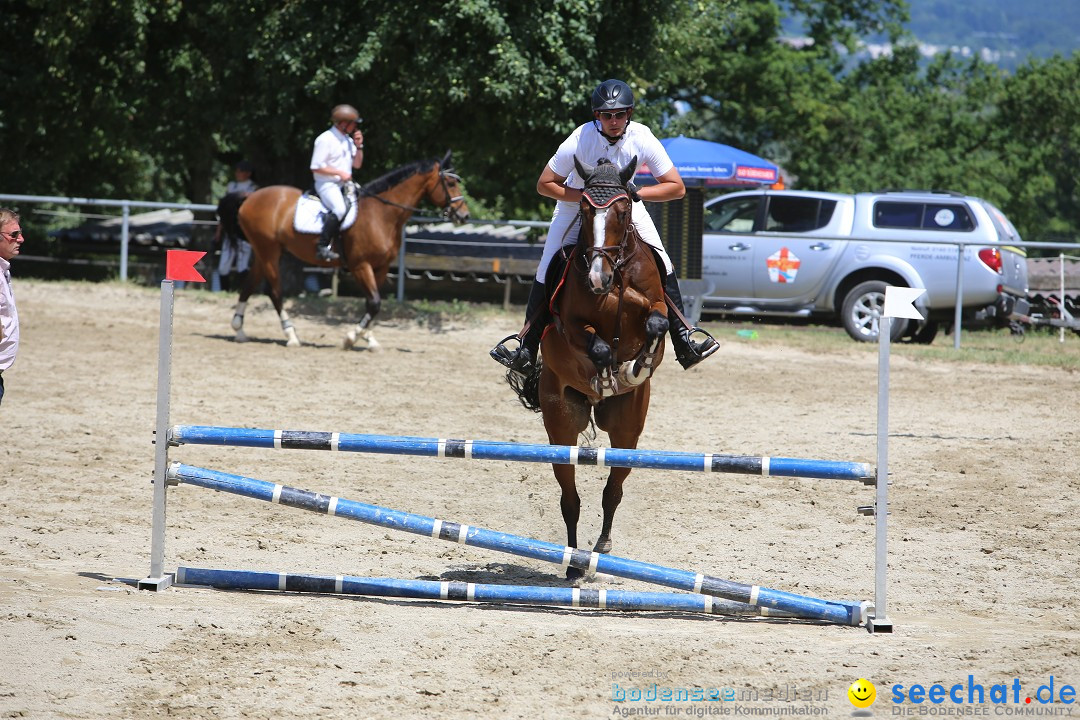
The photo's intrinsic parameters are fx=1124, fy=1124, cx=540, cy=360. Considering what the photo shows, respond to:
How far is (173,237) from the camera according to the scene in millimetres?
23625

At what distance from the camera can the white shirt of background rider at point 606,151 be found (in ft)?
20.5

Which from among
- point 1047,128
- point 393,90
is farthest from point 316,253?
point 1047,128

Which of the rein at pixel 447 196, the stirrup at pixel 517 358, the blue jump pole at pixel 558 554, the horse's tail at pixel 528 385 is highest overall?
the rein at pixel 447 196

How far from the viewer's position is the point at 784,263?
16453mm

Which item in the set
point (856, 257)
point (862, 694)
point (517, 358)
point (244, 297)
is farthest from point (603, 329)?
point (856, 257)

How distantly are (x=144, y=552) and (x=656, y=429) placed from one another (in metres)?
5.20

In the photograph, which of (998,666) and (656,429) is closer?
(998,666)

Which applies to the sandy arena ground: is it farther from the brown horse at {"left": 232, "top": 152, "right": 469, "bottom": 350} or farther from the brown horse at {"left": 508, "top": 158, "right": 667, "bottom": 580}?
the brown horse at {"left": 232, "top": 152, "right": 469, "bottom": 350}

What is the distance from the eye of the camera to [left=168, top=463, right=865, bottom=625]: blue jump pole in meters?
5.27

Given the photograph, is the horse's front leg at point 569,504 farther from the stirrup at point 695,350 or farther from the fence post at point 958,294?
the fence post at point 958,294

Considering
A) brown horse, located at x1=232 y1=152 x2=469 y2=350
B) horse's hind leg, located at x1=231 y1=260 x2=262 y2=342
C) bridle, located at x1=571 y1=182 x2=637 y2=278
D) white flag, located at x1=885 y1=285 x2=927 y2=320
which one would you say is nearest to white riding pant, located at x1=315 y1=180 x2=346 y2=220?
brown horse, located at x1=232 y1=152 x2=469 y2=350

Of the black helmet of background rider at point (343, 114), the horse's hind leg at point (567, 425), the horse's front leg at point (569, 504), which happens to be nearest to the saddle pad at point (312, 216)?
the black helmet of background rider at point (343, 114)

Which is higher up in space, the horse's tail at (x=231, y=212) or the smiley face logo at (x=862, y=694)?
the horse's tail at (x=231, y=212)

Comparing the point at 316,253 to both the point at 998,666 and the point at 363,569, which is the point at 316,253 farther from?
the point at 998,666
